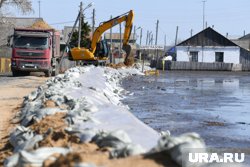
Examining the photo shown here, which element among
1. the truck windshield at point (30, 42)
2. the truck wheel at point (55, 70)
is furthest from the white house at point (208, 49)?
the truck windshield at point (30, 42)

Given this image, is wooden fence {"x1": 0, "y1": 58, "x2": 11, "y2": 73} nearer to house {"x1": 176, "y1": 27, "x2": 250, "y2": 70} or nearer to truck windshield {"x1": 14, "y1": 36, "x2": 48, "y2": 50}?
truck windshield {"x1": 14, "y1": 36, "x2": 48, "y2": 50}

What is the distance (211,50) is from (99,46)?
32758 millimetres

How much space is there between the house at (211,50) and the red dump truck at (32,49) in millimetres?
41663

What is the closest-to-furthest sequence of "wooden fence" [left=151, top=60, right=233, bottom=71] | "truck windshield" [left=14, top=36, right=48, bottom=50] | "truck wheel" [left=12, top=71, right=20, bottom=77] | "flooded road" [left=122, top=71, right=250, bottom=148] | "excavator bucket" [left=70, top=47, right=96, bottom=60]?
1. "flooded road" [left=122, top=71, right=250, bottom=148]
2. "truck windshield" [left=14, top=36, right=48, bottom=50]
3. "truck wheel" [left=12, top=71, right=20, bottom=77]
4. "excavator bucket" [left=70, top=47, right=96, bottom=60]
5. "wooden fence" [left=151, top=60, right=233, bottom=71]

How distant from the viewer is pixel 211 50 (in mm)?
73312

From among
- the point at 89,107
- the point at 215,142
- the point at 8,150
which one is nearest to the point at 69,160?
the point at 8,150

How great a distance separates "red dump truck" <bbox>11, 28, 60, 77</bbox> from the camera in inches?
1268

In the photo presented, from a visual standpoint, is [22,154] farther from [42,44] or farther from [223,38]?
[223,38]

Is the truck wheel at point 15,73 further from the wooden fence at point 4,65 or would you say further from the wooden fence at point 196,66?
the wooden fence at point 196,66

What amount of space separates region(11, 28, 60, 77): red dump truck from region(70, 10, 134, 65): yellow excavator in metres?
7.11

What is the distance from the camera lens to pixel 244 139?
1215cm

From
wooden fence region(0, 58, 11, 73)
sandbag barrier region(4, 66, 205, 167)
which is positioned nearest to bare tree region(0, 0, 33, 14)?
wooden fence region(0, 58, 11, 73)

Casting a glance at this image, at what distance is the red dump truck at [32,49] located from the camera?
106 feet

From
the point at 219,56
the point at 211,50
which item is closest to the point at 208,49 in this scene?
the point at 211,50
